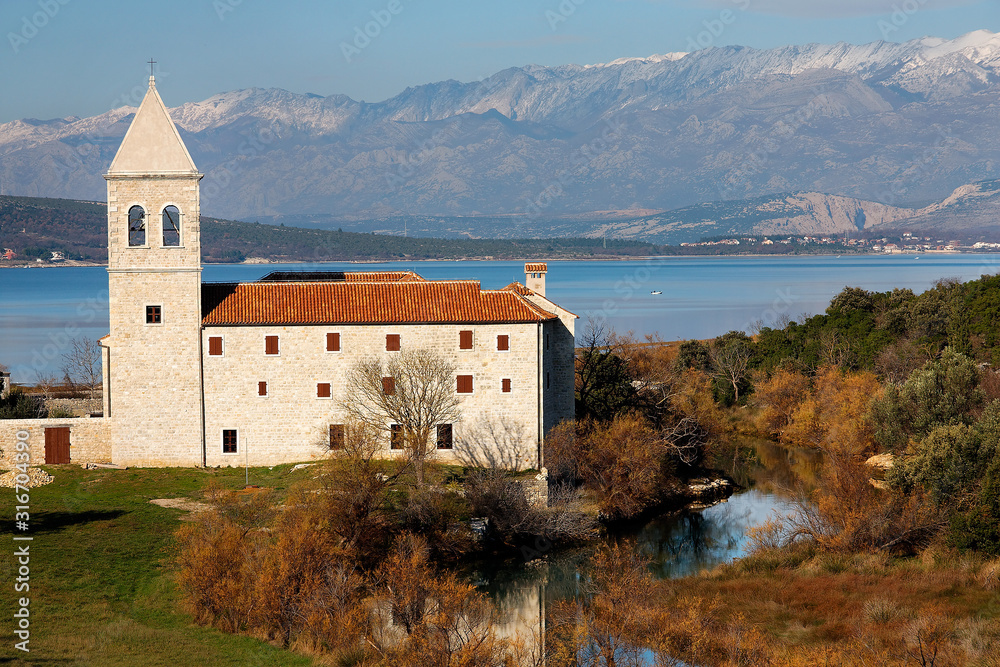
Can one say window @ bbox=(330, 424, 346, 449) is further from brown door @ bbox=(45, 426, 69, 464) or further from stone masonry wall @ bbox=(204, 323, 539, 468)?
brown door @ bbox=(45, 426, 69, 464)

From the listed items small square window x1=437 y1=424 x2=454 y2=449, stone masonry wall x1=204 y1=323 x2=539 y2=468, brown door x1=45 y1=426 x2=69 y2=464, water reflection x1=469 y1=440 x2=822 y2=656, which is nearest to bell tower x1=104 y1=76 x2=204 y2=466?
stone masonry wall x1=204 y1=323 x2=539 y2=468

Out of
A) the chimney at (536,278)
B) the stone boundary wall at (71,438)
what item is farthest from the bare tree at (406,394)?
the stone boundary wall at (71,438)

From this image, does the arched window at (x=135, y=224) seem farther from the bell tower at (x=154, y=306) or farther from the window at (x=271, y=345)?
the window at (x=271, y=345)

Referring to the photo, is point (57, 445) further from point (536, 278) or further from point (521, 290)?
point (536, 278)

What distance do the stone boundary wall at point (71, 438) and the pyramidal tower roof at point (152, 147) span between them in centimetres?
956

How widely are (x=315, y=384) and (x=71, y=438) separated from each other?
943cm

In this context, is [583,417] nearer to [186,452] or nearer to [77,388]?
[186,452]

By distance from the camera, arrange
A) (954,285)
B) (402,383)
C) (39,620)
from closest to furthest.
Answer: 1. (39,620)
2. (402,383)
3. (954,285)

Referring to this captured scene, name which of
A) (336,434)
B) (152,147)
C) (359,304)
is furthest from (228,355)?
(152,147)

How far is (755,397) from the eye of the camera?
60.6 meters

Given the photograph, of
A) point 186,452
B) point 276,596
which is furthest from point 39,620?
point 186,452

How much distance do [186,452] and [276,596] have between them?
49.0 ft

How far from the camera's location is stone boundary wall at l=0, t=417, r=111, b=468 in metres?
37.8

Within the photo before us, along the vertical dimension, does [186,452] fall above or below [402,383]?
below
